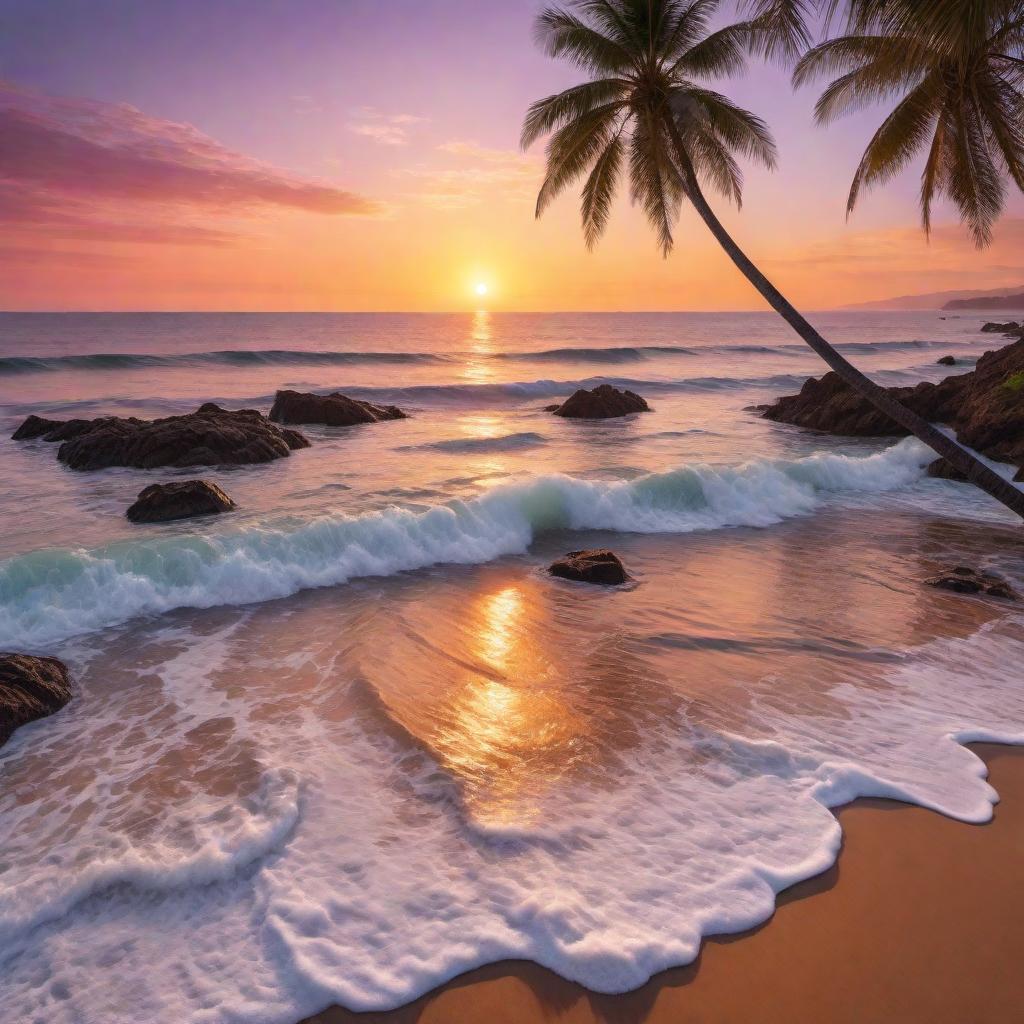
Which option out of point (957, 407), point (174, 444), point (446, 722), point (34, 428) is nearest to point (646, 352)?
point (957, 407)

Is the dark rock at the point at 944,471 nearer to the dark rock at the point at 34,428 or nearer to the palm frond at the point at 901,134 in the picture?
the palm frond at the point at 901,134

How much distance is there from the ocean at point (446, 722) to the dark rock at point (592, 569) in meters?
0.24

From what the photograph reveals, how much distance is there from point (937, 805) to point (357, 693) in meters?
4.56

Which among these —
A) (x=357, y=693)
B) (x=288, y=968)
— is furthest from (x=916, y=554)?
(x=288, y=968)

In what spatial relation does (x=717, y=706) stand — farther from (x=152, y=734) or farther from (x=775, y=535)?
(x=775, y=535)

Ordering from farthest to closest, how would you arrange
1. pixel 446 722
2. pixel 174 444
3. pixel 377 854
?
1. pixel 174 444
2. pixel 446 722
3. pixel 377 854

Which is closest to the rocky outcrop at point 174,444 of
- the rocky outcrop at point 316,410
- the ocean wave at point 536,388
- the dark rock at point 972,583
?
Result: the rocky outcrop at point 316,410

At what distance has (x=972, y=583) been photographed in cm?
946

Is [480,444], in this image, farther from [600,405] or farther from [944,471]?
[944,471]

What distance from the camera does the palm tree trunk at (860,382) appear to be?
908 cm

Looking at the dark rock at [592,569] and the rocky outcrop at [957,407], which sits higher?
the rocky outcrop at [957,407]

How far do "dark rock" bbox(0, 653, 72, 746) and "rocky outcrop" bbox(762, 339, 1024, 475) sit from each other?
18497 mm

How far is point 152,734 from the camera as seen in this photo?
5.80 metres

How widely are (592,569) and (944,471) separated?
39.3 ft
